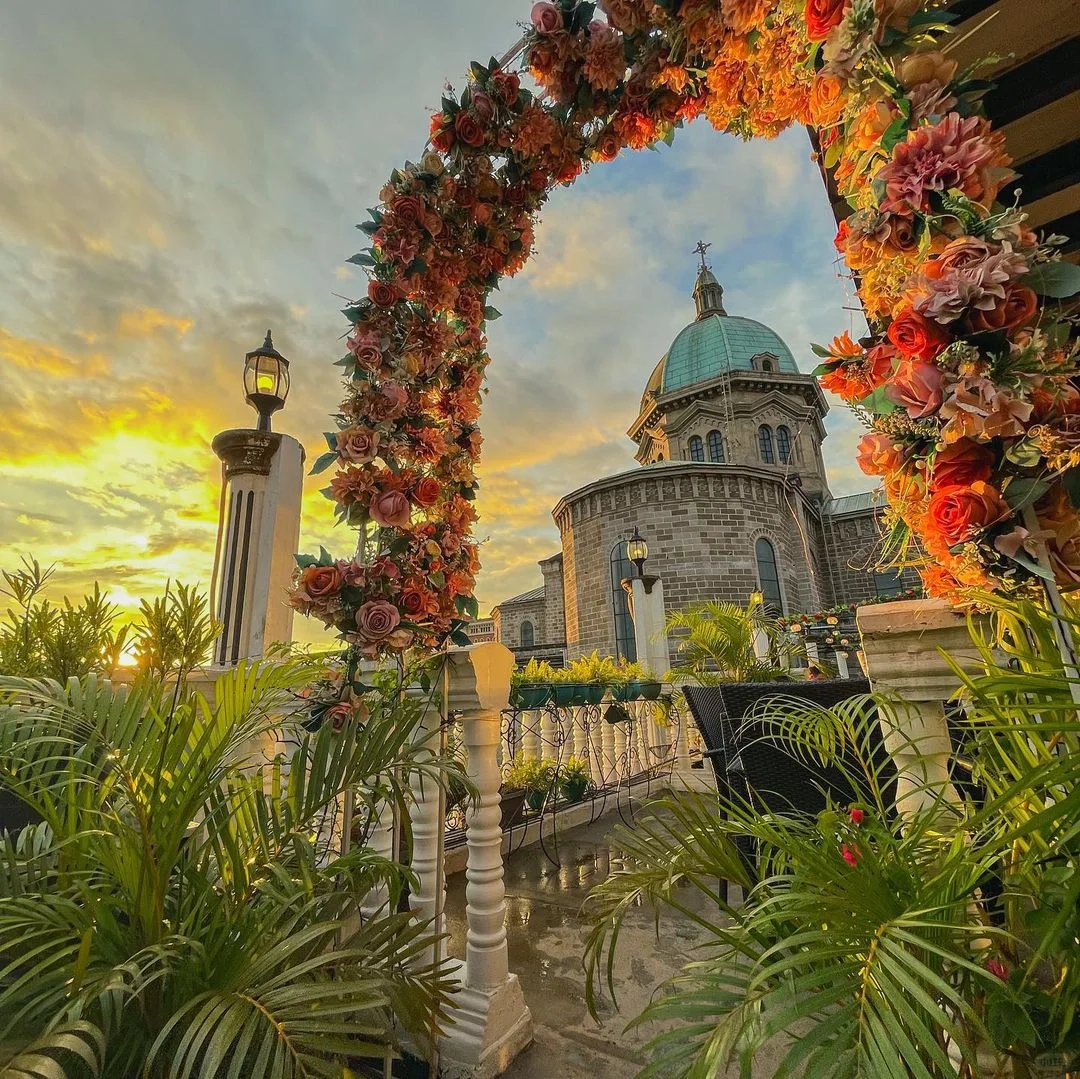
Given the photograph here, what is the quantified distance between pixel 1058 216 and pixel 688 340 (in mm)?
19736

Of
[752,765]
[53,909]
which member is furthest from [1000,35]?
[53,909]

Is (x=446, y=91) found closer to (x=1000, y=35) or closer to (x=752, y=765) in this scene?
(x=1000, y=35)

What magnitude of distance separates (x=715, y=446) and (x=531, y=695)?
16.4 meters

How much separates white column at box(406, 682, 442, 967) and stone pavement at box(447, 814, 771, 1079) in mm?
296

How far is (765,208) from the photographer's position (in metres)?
6.37

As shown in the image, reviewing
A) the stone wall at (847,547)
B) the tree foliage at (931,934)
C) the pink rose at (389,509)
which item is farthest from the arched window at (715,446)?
the tree foliage at (931,934)

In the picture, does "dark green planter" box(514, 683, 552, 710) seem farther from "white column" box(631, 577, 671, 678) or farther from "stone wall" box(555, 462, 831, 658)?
"stone wall" box(555, 462, 831, 658)

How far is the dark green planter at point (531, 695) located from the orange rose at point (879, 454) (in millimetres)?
2858

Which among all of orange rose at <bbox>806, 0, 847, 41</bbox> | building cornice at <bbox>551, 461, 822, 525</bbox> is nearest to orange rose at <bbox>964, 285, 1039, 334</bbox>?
orange rose at <bbox>806, 0, 847, 41</bbox>

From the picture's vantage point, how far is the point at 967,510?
971mm

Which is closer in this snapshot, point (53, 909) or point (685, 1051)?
point (685, 1051)

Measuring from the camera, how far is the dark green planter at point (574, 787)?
4023 millimetres

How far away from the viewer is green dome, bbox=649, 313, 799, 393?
18.9m

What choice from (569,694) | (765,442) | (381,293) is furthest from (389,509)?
(765,442)
